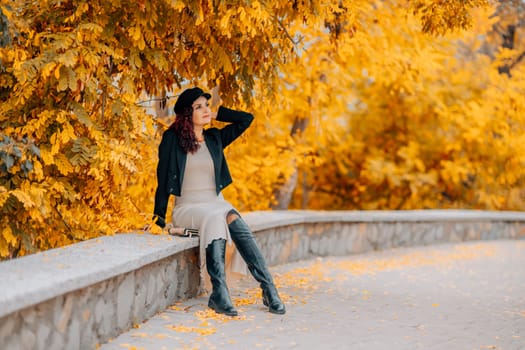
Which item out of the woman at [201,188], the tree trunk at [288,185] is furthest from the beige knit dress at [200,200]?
the tree trunk at [288,185]

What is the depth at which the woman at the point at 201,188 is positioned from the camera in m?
5.86

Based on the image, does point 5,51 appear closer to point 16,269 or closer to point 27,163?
point 27,163

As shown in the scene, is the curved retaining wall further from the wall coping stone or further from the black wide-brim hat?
the black wide-brim hat

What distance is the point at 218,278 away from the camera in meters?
5.71

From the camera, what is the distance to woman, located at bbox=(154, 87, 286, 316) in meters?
5.86

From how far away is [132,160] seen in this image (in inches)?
227

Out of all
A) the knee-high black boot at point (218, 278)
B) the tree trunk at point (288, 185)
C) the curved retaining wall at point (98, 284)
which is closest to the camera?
the curved retaining wall at point (98, 284)

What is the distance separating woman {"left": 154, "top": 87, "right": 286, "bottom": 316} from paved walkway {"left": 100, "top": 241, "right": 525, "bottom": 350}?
40 centimetres

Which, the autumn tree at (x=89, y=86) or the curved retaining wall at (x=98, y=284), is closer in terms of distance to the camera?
the curved retaining wall at (x=98, y=284)

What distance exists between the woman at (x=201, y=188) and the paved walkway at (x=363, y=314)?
397 millimetres

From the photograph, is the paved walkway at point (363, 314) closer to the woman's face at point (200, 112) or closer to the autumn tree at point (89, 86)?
the autumn tree at point (89, 86)

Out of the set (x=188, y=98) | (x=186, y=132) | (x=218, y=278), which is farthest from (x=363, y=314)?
(x=188, y=98)

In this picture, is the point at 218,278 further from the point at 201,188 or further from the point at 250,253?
the point at 201,188

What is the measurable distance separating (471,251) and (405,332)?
603 cm
